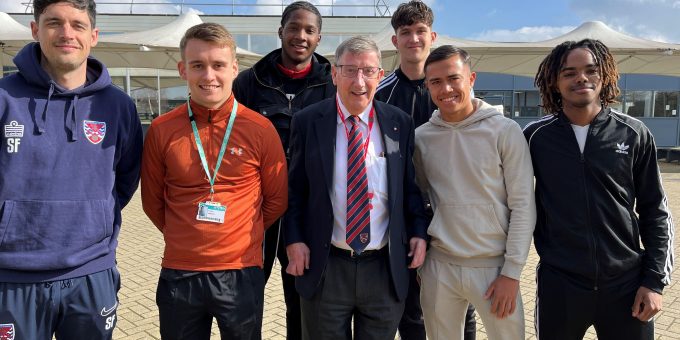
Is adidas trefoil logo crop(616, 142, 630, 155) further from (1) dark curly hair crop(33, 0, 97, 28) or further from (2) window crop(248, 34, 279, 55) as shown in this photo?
(2) window crop(248, 34, 279, 55)

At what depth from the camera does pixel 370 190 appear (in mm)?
2535

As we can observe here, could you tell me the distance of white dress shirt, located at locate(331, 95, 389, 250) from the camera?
252cm

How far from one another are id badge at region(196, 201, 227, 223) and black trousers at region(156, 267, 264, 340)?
270 mm

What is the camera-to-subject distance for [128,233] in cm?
823

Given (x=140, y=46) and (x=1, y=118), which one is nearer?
(x=1, y=118)

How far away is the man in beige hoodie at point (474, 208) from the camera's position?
8.40 ft

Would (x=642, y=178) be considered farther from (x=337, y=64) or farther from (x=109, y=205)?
(x=109, y=205)

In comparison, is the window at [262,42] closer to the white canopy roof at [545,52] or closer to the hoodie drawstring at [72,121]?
the white canopy roof at [545,52]

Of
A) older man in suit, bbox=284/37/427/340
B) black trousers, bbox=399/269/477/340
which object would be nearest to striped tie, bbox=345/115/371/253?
Answer: older man in suit, bbox=284/37/427/340

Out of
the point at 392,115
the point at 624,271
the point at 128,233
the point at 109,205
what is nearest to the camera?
the point at 109,205

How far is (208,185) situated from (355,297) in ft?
3.13

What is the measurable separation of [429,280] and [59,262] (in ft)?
6.19

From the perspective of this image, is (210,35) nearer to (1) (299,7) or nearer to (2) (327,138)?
(2) (327,138)

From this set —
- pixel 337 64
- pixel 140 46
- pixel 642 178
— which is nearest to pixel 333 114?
pixel 337 64
